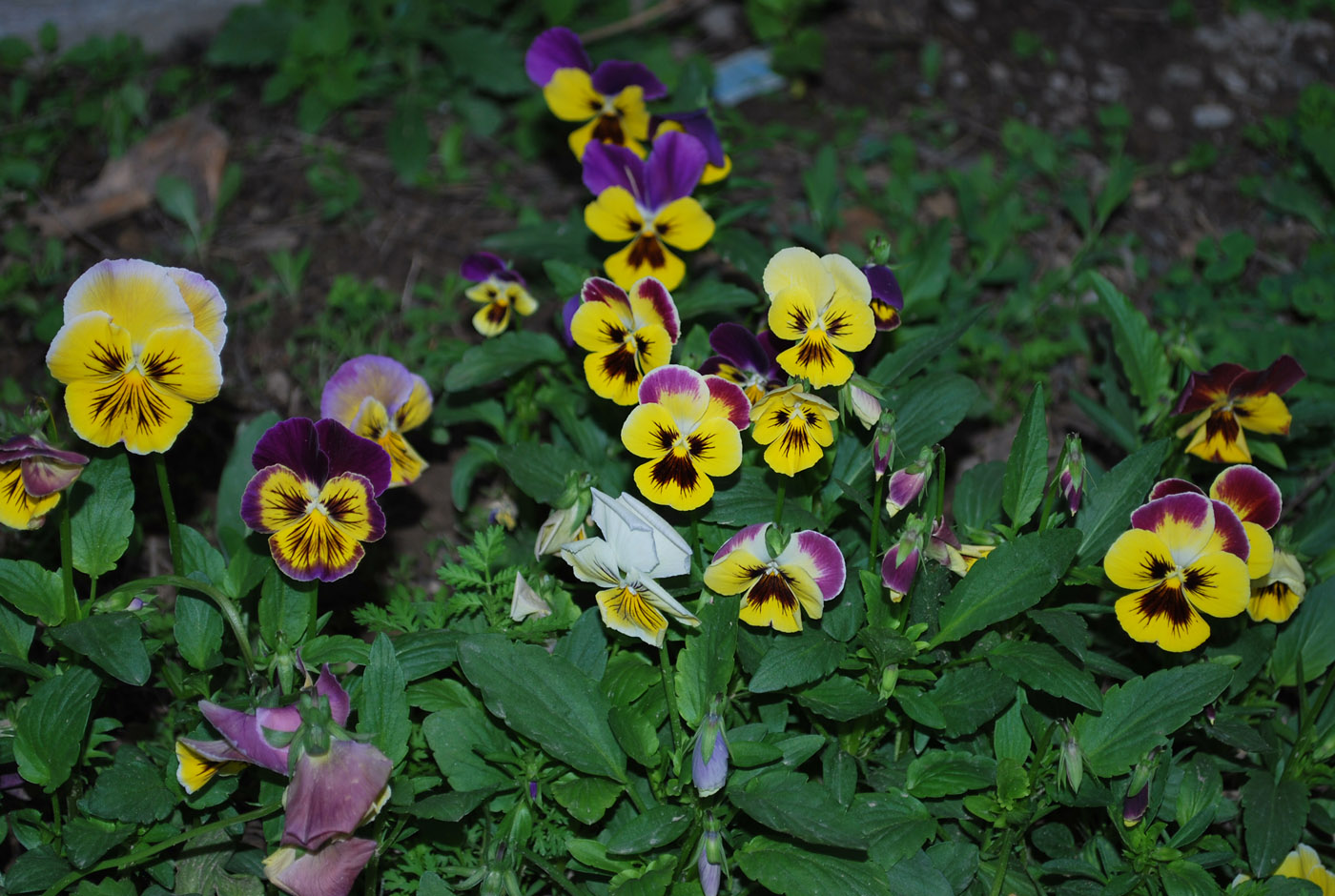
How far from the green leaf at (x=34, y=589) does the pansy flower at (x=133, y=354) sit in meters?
0.32

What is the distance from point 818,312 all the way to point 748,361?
22 cm

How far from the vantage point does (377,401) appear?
7.72ft

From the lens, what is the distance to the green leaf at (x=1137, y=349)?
9.15 feet

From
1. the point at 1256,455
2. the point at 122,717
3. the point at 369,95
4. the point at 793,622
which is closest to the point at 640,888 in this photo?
the point at 793,622

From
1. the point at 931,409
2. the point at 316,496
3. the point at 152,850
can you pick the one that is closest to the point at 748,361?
the point at 931,409

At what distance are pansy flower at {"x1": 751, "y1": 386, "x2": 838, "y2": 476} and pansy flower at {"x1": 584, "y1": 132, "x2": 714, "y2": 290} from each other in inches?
27.2

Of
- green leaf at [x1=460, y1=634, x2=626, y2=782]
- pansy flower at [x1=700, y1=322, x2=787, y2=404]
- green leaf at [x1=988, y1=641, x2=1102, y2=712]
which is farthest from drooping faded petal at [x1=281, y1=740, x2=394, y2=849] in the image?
green leaf at [x1=988, y1=641, x2=1102, y2=712]

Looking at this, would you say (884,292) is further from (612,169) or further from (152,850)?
(152,850)

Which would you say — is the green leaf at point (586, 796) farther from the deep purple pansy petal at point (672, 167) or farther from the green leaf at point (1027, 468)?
the deep purple pansy petal at point (672, 167)

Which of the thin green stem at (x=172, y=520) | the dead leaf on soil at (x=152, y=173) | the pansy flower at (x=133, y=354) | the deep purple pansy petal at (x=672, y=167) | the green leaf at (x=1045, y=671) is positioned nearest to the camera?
the pansy flower at (x=133, y=354)

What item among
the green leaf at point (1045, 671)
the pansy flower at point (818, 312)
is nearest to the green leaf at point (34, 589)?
the pansy flower at point (818, 312)

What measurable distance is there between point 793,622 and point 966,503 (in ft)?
2.28

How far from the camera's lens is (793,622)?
2059 millimetres

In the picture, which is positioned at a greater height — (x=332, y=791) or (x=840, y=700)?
(x=332, y=791)
